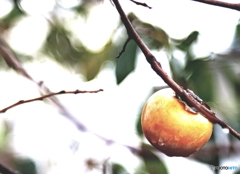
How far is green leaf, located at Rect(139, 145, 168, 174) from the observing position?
58.7 inches

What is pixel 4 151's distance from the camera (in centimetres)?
193

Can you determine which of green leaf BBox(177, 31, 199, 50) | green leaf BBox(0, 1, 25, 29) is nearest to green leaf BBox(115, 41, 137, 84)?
green leaf BBox(177, 31, 199, 50)

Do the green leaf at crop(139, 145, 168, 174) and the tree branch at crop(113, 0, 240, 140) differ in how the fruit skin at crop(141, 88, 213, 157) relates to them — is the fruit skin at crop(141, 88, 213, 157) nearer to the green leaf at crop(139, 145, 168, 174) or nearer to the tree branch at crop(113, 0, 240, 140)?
the tree branch at crop(113, 0, 240, 140)

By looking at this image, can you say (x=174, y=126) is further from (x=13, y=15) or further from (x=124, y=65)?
(x=13, y=15)

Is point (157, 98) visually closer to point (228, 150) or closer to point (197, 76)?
point (197, 76)

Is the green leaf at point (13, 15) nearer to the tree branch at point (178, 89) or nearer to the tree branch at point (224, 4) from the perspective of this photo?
the tree branch at point (178, 89)

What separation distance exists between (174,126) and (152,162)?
0.63 m

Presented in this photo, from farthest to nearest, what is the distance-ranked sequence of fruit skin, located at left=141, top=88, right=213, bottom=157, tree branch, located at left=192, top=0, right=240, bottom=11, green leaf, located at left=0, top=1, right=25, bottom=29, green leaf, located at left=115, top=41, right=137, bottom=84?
1. green leaf, located at left=0, top=1, right=25, bottom=29
2. green leaf, located at left=115, top=41, right=137, bottom=84
3. fruit skin, located at left=141, top=88, right=213, bottom=157
4. tree branch, located at left=192, top=0, right=240, bottom=11

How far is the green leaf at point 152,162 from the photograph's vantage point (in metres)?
1.49

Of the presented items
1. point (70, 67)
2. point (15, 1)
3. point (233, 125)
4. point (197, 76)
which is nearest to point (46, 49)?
point (70, 67)

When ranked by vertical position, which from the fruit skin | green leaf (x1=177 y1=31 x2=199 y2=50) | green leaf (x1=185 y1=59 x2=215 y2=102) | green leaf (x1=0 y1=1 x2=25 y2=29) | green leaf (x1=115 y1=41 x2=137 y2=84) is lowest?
green leaf (x1=185 y1=59 x2=215 y2=102)

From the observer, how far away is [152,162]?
1.53 metres

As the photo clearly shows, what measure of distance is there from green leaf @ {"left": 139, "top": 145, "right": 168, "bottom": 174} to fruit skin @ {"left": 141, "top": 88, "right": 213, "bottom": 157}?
0.54 m

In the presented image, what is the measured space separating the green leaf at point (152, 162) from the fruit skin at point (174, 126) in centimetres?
54
